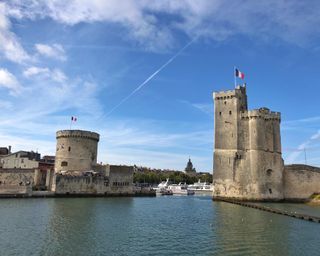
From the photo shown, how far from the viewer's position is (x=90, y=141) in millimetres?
53562

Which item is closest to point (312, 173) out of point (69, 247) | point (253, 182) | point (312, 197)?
point (312, 197)

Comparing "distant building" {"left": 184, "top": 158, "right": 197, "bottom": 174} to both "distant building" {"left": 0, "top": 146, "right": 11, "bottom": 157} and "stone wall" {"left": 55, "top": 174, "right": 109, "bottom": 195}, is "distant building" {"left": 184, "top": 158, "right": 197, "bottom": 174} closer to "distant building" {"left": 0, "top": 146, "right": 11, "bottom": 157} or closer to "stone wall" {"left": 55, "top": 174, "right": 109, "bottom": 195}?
"distant building" {"left": 0, "top": 146, "right": 11, "bottom": 157}

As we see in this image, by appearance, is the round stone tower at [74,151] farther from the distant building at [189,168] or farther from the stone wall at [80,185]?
the distant building at [189,168]

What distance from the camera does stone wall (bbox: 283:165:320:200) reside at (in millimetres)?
46469

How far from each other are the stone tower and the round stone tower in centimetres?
1936

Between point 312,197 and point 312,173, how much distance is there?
10.5 ft

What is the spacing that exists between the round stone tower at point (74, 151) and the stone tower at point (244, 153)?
1936 centimetres

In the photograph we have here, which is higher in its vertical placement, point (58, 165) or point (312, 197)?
point (58, 165)

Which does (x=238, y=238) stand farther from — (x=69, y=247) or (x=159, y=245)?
(x=69, y=247)

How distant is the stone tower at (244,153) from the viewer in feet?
148

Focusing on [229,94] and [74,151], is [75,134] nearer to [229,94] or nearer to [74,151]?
[74,151]

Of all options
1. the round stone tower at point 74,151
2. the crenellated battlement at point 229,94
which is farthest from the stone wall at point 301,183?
the round stone tower at point 74,151

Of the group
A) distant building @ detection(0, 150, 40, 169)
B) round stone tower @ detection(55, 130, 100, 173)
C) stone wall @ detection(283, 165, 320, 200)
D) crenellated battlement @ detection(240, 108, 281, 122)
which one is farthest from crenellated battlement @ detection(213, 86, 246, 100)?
distant building @ detection(0, 150, 40, 169)

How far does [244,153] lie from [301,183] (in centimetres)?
881
